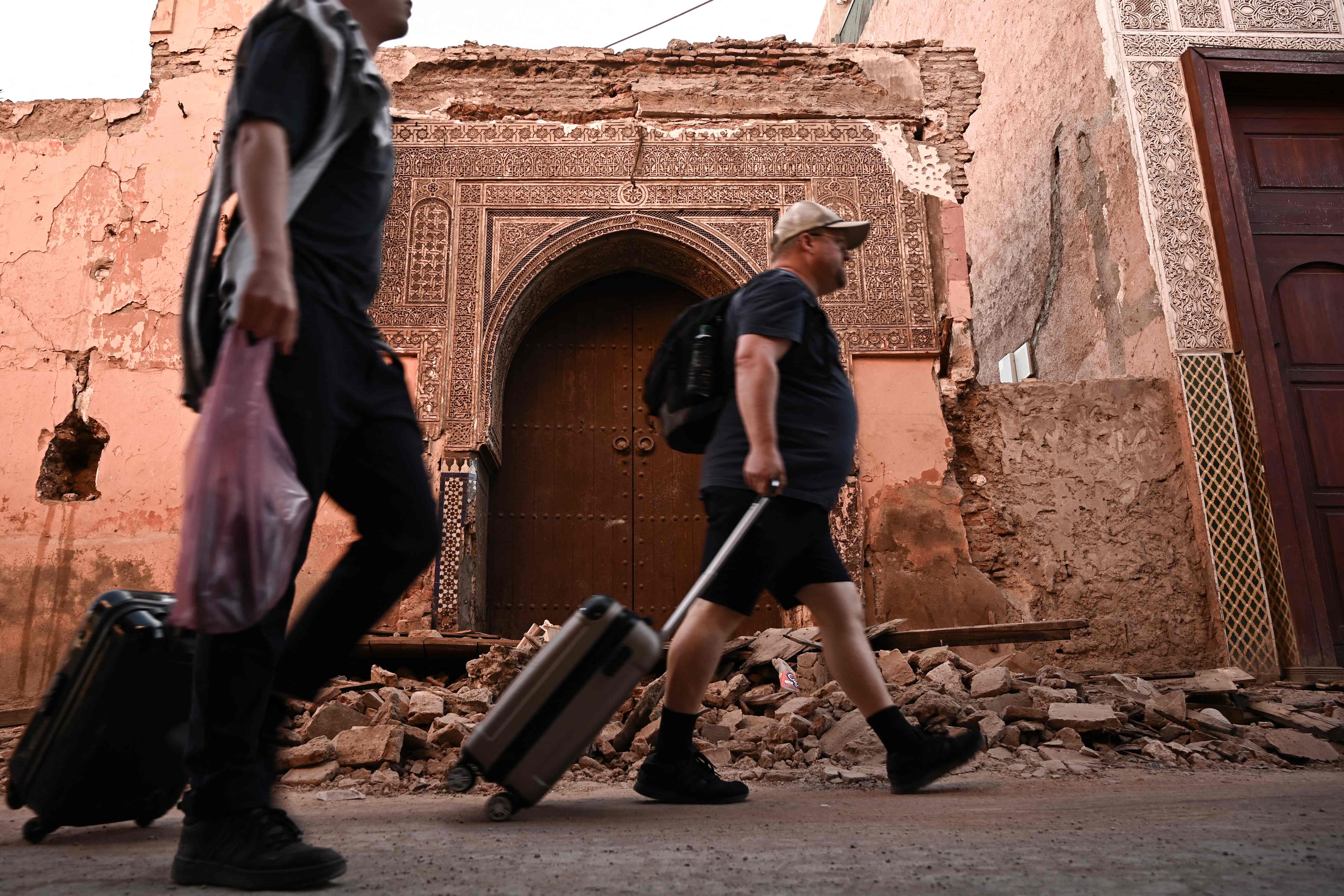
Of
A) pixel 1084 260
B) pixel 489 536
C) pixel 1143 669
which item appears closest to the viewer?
pixel 1143 669

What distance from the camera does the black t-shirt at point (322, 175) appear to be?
1.45m

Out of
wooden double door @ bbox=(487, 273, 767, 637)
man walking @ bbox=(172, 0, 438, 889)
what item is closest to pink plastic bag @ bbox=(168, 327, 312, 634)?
man walking @ bbox=(172, 0, 438, 889)

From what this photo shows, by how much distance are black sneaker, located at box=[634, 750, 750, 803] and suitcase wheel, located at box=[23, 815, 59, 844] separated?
4.02 ft

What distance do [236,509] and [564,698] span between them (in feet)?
2.74

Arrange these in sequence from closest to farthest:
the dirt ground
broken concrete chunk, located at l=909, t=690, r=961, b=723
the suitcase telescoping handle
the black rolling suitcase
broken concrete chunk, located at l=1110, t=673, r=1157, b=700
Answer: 1. the dirt ground
2. the black rolling suitcase
3. the suitcase telescoping handle
4. broken concrete chunk, located at l=909, t=690, r=961, b=723
5. broken concrete chunk, located at l=1110, t=673, r=1157, b=700

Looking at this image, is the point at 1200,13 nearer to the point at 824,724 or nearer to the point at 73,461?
the point at 824,724

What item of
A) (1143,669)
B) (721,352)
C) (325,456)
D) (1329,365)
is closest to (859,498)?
(1143,669)

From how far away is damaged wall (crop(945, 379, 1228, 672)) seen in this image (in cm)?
575

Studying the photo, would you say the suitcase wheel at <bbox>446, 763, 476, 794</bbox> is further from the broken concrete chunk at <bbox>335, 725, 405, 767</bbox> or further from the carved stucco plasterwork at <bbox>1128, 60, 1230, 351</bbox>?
the carved stucco plasterwork at <bbox>1128, 60, 1230, 351</bbox>

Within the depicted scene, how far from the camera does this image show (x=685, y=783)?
2262 mm

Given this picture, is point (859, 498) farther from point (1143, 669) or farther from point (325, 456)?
point (325, 456)

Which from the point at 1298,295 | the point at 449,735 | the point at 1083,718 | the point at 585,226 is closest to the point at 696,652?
the point at 449,735

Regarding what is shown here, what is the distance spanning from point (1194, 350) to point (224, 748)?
614cm

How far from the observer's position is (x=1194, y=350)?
19.5 feet
